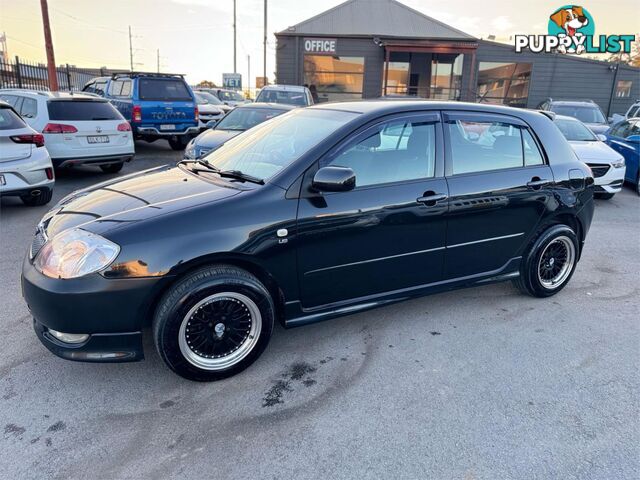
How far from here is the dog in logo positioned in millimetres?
23114

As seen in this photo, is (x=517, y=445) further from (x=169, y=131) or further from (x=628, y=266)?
(x=169, y=131)

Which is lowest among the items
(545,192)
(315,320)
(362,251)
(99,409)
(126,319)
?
(99,409)

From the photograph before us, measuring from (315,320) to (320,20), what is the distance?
22450 millimetres

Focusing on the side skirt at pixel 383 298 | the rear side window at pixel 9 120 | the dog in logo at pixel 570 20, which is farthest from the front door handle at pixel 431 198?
the dog in logo at pixel 570 20

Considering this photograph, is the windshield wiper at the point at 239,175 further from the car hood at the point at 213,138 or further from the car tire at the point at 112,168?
the car tire at the point at 112,168

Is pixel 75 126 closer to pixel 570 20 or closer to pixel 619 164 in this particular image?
pixel 619 164

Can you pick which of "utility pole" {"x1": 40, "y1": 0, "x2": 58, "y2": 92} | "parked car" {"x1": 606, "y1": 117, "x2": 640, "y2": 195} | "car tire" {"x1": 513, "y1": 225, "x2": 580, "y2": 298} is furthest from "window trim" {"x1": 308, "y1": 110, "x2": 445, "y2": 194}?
"utility pole" {"x1": 40, "y1": 0, "x2": 58, "y2": 92}

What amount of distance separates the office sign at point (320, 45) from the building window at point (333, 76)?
1.01 feet

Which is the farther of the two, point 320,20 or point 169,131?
point 320,20

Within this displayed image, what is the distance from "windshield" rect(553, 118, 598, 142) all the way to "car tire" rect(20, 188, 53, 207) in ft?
30.4

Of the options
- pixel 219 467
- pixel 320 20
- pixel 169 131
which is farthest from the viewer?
pixel 320 20

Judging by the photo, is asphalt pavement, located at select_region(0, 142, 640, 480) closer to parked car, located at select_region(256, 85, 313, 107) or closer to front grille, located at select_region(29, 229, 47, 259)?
front grille, located at select_region(29, 229, 47, 259)

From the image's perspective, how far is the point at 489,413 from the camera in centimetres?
270

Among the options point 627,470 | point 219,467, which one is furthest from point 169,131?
point 627,470
